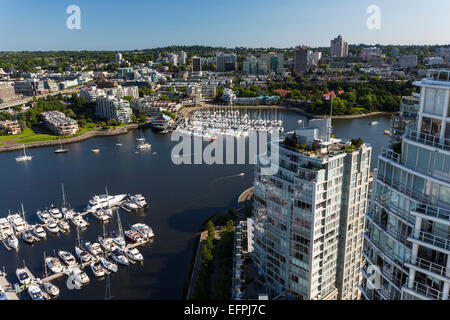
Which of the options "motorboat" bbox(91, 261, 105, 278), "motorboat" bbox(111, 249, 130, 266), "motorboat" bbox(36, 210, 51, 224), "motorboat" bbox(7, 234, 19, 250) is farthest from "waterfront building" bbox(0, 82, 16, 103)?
"motorboat" bbox(91, 261, 105, 278)

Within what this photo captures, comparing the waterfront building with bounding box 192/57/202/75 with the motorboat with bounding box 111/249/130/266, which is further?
the waterfront building with bounding box 192/57/202/75

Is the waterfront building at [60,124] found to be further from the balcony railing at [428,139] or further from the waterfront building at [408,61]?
the waterfront building at [408,61]

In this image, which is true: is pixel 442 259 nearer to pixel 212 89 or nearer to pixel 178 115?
pixel 178 115

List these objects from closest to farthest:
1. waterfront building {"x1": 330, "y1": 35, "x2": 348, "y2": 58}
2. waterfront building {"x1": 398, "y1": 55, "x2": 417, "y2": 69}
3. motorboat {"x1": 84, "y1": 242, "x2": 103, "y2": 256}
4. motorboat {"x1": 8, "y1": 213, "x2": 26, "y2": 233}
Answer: motorboat {"x1": 84, "y1": 242, "x2": 103, "y2": 256}
motorboat {"x1": 8, "y1": 213, "x2": 26, "y2": 233}
waterfront building {"x1": 398, "y1": 55, "x2": 417, "y2": 69}
waterfront building {"x1": 330, "y1": 35, "x2": 348, "y2": 58}

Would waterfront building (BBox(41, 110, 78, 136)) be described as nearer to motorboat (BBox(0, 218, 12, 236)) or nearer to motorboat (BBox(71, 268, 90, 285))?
motorboat (BBox(0, 218, 12, 236))

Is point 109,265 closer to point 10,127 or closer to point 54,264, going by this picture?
point 54,264
